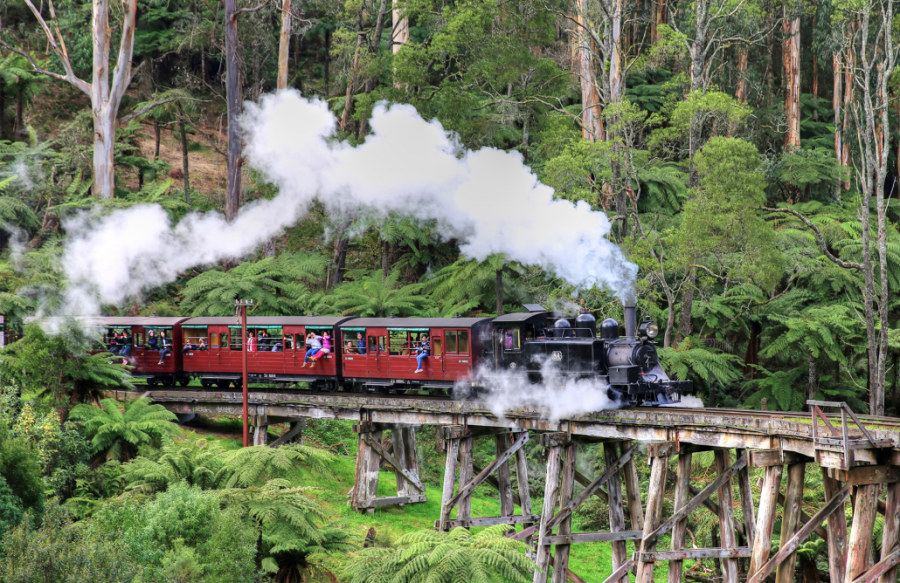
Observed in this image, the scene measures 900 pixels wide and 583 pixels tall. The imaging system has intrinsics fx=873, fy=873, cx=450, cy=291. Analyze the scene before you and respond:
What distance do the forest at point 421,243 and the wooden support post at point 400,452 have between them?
0.87 metres

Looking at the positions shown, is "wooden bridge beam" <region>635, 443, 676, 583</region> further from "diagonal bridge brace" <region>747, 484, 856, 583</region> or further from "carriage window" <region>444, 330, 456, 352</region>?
"carriage window" <region>444, 330, 456, 352</region>

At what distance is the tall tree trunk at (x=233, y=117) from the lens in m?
35.3

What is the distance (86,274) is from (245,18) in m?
17.6

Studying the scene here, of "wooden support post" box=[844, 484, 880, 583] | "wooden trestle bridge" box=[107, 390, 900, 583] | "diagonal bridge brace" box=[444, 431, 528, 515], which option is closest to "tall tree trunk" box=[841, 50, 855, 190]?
"wooden trestle bridge" box=[107, 390, 900, 583]

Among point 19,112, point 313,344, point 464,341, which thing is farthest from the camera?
point 19,112

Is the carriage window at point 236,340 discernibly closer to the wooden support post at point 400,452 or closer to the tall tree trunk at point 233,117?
the wooden support post at point 400,452

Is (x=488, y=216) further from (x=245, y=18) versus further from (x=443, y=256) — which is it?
(x=245, y=18)

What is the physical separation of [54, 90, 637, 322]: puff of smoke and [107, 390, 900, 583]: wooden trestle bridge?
5177 millimetres

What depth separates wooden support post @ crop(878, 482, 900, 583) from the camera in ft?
45.4

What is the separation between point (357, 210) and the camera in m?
32.9

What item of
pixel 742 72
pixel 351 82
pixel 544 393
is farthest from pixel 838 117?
pixel 544 393

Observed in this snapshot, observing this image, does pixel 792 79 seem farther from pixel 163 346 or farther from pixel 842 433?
pixel 842 433

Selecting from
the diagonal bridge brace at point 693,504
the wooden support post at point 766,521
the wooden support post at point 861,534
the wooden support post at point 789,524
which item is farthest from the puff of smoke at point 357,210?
the wooden support post at point 861,534

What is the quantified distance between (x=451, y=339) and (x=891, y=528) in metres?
10.8
